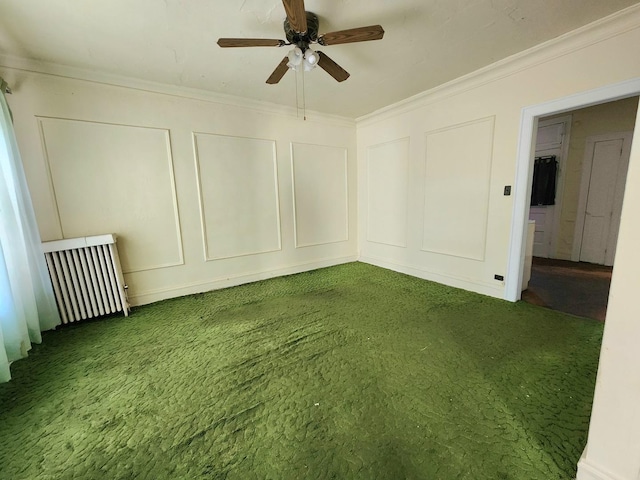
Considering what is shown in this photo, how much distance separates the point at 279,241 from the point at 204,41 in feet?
7.97

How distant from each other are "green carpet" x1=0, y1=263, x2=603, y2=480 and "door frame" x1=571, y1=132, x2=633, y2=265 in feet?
9.52

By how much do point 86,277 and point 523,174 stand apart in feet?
14.9

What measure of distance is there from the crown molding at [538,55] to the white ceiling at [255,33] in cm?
8

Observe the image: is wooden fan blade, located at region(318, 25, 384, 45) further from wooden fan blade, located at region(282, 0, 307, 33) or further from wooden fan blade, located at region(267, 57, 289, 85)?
wooden fan blade, located at region(267, 57, 289, 85)

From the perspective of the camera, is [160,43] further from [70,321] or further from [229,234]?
[70,321]

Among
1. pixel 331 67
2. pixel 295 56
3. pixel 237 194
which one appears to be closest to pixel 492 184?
pixel 331 67

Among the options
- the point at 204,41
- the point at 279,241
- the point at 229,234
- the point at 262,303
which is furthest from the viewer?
the point at 279,241

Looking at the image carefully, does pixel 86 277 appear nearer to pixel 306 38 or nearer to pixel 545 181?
pixel 306 38

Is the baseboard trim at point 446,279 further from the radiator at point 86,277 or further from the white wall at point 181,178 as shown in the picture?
the radiator at point 86,277

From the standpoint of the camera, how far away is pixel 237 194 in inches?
132

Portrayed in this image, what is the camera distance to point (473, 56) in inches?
93.7

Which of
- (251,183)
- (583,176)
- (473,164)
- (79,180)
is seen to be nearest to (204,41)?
(251,183)

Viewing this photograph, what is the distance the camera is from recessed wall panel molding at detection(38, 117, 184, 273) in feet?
8.08

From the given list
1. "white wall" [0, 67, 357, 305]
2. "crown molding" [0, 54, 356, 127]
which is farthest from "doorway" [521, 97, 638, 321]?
"crown molding" [0, 54, 356, 127]
